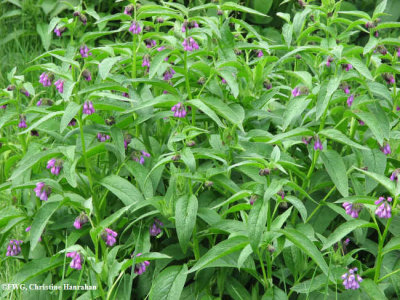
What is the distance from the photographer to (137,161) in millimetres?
3037

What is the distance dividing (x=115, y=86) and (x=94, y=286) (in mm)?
920

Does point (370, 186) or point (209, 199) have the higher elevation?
point (370, 186)

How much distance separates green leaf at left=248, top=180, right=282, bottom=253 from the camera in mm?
2385

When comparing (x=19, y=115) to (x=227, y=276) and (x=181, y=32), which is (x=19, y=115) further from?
(x=227, y=276)

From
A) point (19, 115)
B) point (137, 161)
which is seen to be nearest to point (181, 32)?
point (137, 161)

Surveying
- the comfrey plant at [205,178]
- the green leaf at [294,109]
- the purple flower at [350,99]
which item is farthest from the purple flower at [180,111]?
the purple flower at [350,99]

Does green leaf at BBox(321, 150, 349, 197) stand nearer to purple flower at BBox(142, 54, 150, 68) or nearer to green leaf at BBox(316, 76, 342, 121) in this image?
green leaf at BBox(316, 76, 342, 121)

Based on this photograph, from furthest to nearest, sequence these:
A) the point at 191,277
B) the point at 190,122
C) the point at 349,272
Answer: the point at 190,122 → the point at 191,277 → the point at 349,272

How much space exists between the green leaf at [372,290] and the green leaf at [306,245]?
25cm

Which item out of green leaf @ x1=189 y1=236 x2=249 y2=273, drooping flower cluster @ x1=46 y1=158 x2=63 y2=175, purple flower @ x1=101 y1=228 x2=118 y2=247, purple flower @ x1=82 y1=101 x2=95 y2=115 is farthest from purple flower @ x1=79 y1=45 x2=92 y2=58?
green leaf @ x1=189 y1=236 x2=249 y2=273

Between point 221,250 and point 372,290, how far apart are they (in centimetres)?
66

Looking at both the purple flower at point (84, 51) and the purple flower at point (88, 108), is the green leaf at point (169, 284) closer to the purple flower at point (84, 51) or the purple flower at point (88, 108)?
the purple flower at point (88, 108)

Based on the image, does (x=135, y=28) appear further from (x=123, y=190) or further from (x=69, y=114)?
(x=123, y=190)

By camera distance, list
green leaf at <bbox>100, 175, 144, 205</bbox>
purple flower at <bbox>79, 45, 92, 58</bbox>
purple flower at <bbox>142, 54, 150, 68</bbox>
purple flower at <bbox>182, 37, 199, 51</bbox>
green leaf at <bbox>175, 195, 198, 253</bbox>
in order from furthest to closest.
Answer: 1. purple flower at <bbox>79, 45, 92, 58</bbox>
2. purple flower at <bbox>142, 54, 150, 68</bbox>
3. purple flower at <bbox>182, 37, 199, 51</bbox>
4. green leaf at <bbox>100, 175, 144, 205</bbox>
5. green leaf at <bbox>175, 195, 198, 253</bbox>
